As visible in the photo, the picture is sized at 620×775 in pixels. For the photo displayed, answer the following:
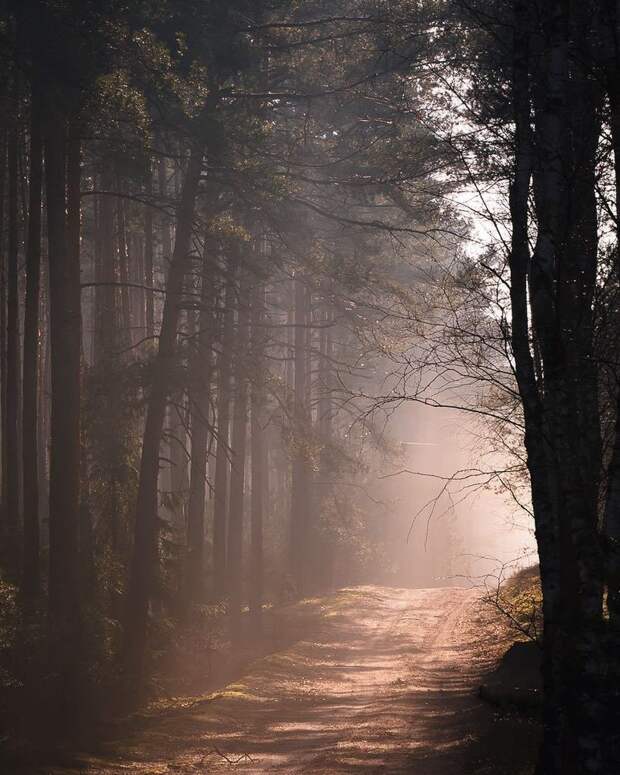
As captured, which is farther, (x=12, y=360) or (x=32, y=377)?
(x=12, y=360)

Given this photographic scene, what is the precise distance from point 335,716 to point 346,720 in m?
0.45

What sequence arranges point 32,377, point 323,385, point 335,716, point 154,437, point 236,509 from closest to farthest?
point 335,716 → point 323,385 → point 154,437 → point 32,377 → point 236,509

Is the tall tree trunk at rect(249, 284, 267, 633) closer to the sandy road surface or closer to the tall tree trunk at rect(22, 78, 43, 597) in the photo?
the sandy road surface

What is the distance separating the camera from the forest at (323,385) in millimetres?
7844

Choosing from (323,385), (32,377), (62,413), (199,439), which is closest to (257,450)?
(199,439)

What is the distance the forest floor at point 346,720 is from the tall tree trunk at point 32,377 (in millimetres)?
3980

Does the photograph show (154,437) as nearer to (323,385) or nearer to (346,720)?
(323,385)

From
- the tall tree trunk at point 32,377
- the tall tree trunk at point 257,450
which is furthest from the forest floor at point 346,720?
the tall tree trunk at point 32,377

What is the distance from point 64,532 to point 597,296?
28.5 feet

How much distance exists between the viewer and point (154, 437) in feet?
53.3

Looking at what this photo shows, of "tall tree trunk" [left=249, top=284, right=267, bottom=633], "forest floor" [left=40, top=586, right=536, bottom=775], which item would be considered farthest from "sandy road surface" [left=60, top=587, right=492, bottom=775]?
"tall tree trunk" [left=249, top=284, right=267, bottom=633]

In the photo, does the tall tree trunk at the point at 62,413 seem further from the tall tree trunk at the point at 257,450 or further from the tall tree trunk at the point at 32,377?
the tall tree trunk at the point at 257,450

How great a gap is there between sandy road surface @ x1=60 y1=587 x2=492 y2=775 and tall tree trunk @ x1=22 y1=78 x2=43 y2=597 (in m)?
4.32

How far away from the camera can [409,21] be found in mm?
12125
